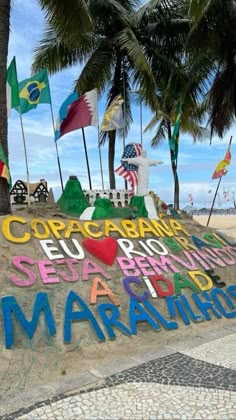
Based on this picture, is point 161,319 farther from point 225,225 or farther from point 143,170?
point 225,225

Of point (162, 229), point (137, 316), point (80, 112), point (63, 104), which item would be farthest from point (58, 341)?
point (63, 104)

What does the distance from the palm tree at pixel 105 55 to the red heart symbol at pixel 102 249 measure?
980 cm

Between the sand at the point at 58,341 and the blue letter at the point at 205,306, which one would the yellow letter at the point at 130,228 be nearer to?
the sand at the point at 58,341

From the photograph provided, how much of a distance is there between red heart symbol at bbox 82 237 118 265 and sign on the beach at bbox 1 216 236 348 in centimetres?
2

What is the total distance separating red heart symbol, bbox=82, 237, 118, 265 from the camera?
279 inches

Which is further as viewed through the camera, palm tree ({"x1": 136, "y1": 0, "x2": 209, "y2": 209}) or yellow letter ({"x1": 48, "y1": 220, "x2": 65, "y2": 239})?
palm tree ({"x1": 136, "y1": 0, "x2": 209, "y2": 209})

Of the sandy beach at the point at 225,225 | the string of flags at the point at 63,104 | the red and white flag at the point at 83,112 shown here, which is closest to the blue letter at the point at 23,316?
the string of flags at the point at 63,104

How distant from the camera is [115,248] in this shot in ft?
24.3

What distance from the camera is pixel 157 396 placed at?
4.37 metres

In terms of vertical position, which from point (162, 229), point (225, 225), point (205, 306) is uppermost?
point (162, 229)

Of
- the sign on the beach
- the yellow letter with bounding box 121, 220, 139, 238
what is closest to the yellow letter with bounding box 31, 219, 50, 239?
the sign on the beach

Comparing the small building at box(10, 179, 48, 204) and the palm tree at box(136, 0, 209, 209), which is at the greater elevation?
the palm tree at box(136, 0, 209, 209)

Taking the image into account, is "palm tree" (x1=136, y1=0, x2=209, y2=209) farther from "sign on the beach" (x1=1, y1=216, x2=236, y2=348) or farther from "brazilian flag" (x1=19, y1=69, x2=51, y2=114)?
"sign on the beach" (x1=1, y1=216, x2=236, y2=348)

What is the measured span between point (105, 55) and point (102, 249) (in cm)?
1246
